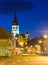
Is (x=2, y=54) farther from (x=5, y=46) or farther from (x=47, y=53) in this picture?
(x=47, y=53)

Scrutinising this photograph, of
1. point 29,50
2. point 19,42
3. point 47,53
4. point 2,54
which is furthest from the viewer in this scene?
point 29,50

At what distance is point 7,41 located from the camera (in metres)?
90.3

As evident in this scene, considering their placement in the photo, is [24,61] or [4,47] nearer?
[24,61]

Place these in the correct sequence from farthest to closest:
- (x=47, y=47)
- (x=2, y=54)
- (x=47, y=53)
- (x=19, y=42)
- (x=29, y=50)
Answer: (x=29, y=50) < (x=19, y=42) < (x=47, y=53) < (x=47, y=47) < (x=2, y=54)

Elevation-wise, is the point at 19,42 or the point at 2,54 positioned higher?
the point at 19,42

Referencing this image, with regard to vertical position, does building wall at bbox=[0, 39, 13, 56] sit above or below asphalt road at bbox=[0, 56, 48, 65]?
above

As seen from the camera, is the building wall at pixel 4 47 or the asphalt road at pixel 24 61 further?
the building wall at pixel 4 47

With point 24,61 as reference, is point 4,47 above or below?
above

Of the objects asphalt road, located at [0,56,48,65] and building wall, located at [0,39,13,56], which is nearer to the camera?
asphalt road, located at [0,56,48,65]

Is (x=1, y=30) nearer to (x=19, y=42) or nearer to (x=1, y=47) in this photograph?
(x=1, y=47)

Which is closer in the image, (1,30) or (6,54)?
(6,54)

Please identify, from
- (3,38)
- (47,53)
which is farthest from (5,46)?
(47,53)

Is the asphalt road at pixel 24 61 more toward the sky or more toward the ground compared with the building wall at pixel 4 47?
more toward the ground

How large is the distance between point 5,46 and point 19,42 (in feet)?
201
